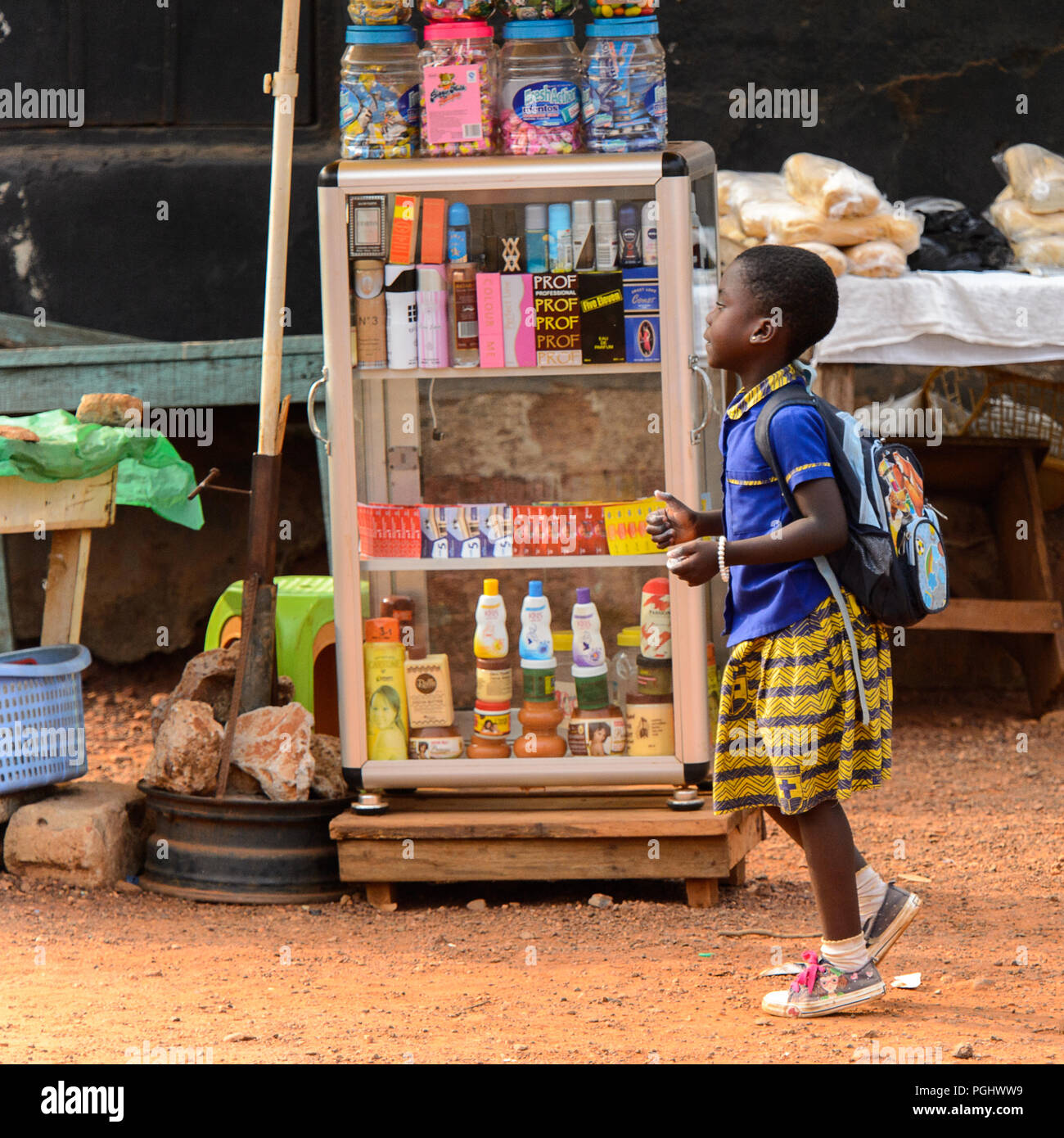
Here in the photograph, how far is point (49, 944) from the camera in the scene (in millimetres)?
3500

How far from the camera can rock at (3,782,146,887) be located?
392 centimetres

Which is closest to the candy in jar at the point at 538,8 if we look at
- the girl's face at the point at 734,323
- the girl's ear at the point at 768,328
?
the girl's face at the point at 734,323

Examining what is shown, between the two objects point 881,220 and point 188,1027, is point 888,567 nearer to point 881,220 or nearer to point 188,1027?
point 188,1027

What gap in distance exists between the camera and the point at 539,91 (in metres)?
3.69

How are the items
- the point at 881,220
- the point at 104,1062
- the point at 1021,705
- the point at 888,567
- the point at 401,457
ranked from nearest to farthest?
the point at 104,1062
the point at 888,567
the point at 401,457
the point at 881,220
the point at 1021,705

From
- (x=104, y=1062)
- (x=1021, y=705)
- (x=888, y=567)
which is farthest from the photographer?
(x=1021, y=705)

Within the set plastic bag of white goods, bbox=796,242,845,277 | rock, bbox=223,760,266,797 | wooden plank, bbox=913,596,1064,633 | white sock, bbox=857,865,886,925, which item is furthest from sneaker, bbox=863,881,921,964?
wooden plank, bbox=913,596,1064,633

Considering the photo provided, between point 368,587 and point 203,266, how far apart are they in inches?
106

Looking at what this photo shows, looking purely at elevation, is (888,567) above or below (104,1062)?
above

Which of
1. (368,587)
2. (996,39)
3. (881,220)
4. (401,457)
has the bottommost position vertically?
(368,587)

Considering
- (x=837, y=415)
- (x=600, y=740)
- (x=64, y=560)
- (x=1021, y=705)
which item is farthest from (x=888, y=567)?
(x=1021, y=705)

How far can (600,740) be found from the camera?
3.99 m

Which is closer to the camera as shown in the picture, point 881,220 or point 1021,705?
point 881,220

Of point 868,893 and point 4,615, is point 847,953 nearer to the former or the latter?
point 868,893
